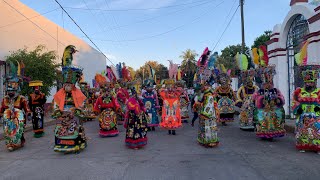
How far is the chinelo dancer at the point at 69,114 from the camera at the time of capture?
7398 mm

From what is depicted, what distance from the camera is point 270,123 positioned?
841 centimetres

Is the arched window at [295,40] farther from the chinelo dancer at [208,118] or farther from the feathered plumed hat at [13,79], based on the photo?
the feathered plumed hat at [13,79]

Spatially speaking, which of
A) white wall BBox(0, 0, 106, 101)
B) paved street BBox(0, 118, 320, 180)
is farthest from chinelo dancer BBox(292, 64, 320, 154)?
white wall BBox(0, 0, 106, 101)

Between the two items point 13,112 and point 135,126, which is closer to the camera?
point 135,126

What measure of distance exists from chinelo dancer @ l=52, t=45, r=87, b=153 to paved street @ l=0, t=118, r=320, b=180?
0.27 m

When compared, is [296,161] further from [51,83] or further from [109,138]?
[51,83]

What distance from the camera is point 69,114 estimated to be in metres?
7.53

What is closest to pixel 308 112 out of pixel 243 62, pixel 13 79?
pixel 243 62

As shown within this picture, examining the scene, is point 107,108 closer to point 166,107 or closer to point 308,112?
point 166,107

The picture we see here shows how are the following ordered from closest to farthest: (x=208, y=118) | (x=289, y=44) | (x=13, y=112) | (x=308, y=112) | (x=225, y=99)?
(x=308, y=112)
(x=208, y=118)
(x=13, y=112)
(x=225, y=99)
(x=289, y=44)

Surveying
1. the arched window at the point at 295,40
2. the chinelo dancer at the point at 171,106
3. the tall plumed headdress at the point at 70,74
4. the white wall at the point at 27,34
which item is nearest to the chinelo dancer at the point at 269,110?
the chinelo dancer at the point at 171,106

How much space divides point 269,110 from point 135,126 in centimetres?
351

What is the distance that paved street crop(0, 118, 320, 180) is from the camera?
5633 millimetres

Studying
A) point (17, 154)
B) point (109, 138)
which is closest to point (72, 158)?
point (17, 154)
